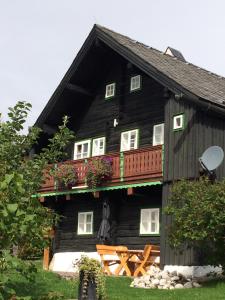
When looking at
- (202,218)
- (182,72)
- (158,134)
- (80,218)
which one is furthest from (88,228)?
(202,218)

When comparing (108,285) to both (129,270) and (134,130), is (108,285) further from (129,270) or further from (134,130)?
(134,130)

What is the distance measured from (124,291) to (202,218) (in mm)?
2816

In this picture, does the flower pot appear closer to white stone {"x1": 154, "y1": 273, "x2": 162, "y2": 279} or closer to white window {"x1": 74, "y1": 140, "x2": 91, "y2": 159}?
white stone {"x1": 154, "y1": 273, "x2": 162, "y2": 279}

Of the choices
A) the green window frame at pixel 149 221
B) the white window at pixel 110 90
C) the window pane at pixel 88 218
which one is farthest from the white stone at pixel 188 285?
the white window at pixel 110 90

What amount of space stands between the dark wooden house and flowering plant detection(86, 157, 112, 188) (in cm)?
22

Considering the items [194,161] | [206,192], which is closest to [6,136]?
[206,192]

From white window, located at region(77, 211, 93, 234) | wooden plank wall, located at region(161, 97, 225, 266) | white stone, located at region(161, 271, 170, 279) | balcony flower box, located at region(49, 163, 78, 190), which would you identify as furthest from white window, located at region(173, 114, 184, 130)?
white window, located at region(77, 211, 93, 234)

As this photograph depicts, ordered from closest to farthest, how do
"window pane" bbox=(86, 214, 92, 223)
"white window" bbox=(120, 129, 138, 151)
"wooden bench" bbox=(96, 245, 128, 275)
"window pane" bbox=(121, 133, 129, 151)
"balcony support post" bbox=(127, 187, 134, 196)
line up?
"wooden bench" bbox=(96, 245, 128, 275)
"balcony support post" bbox=(127, 187, 134, 196)
"white window" bbox=(120, 129, 138, 151)
"window pane" bbox=(121, 133, 129, 151)
"window pane" bbox=(86, 214, 92, 223)

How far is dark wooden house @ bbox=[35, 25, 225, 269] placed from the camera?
18.0 metres

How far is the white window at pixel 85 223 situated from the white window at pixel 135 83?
573cm

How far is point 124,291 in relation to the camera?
13617 millimetres

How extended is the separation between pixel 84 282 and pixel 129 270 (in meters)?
7.82

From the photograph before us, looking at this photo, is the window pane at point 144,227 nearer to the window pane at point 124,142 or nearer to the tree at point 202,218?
the window pane at point 124,142

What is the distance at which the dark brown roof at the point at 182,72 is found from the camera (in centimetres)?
1870
